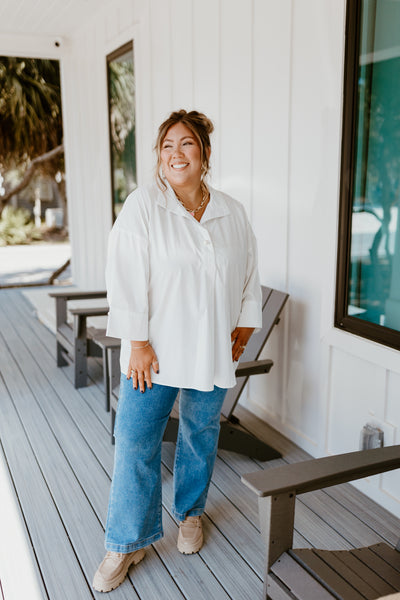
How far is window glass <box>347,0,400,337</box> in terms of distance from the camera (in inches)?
97.0

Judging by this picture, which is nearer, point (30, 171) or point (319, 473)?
point (319, 473)

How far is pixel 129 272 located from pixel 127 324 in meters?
0.16

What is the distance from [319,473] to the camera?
1.59m

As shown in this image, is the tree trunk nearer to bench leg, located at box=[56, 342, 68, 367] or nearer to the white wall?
the white wall

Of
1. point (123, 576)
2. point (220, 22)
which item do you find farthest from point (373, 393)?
point (220, 22)

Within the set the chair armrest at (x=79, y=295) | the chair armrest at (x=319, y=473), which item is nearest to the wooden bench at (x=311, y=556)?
the chair armrest at (x=319, y=473)

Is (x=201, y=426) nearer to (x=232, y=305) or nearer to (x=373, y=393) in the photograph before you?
(x=232, y=305)

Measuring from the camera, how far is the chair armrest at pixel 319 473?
1.53 meters

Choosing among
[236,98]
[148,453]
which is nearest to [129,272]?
[148,453]

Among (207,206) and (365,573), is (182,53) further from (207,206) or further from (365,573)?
(365,573)

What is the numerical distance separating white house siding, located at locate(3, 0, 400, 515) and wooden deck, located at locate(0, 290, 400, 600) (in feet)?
0.74

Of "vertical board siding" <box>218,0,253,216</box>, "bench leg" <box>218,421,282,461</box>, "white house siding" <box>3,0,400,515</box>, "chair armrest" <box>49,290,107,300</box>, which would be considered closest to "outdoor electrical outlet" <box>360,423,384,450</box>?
"white house siding" <box>3,0,400,515</box>

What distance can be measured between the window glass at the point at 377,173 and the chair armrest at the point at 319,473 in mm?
984

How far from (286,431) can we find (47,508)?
1387 mm
